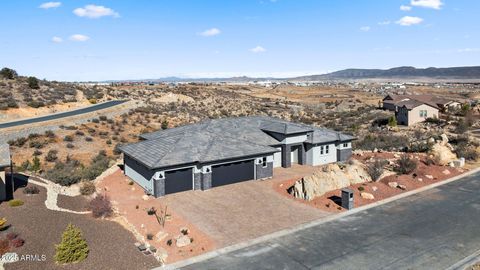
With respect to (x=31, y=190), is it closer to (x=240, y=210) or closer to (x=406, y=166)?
(x=240, y=210)

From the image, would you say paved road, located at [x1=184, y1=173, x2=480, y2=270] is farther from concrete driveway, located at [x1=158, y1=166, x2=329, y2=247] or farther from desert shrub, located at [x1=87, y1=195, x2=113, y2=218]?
desert shrub, located at [x1=87, y1=195, x2=113, y2=218]

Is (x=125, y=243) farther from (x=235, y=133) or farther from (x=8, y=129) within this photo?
(x=8, y=129)

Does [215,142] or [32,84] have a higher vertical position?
[32,84]

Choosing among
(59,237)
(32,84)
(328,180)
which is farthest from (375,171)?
(32,84)

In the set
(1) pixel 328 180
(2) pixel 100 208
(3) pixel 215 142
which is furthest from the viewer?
(3) pixel 215 142

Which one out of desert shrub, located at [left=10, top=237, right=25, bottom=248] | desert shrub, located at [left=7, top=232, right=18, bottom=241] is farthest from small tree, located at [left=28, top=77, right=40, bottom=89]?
desert shrub, located at [left=10, top=237, right=25, bottom=248]

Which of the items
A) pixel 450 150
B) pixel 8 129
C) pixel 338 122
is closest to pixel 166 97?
pixel 338 122
